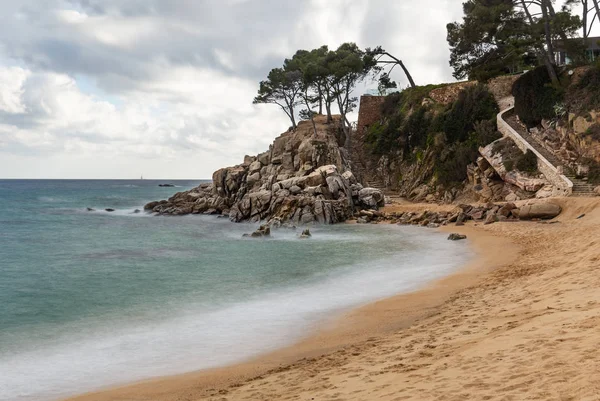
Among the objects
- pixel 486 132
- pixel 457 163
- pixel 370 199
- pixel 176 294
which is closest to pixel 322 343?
pixel 176 294

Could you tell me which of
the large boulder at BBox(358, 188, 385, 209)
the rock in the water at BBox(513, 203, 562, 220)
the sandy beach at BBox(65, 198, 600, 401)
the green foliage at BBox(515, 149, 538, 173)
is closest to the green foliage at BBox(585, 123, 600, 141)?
the green foliage at BBox(515, 149, 538, 173)

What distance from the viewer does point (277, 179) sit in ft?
128

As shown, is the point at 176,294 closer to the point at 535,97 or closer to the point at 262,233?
the point at 262,233

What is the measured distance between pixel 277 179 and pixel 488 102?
17986 millimetres

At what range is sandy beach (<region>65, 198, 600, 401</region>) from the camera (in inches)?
199

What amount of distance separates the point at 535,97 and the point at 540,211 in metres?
13.1

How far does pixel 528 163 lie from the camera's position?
29.4 metres

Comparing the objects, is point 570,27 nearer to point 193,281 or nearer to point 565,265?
point 565,265

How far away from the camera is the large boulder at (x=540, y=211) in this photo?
22.4 meters

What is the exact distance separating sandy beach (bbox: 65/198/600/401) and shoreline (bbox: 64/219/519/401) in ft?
0.07

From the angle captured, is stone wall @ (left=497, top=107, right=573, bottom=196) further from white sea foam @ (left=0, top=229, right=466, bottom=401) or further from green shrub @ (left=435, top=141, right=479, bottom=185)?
white sea foam @ (left=0, top=229, right=466, bottom=401)

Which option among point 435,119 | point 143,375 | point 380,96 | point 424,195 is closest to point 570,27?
point 435,119

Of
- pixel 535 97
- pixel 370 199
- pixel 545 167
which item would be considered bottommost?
pixel 370 199

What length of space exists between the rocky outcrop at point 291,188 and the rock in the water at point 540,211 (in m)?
11.9
